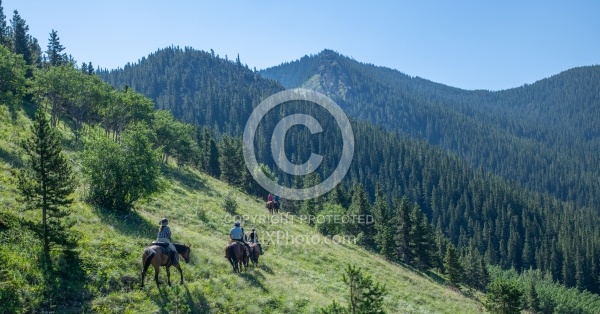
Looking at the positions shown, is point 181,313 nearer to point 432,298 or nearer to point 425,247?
point 432,298

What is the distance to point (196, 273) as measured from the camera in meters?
20.2

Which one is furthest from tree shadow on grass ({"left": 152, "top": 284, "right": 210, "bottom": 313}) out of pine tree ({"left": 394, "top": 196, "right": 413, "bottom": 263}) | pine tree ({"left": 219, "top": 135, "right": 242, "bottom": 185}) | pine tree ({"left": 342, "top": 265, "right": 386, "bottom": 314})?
pine tree ({"left": 219, "top": 135, "right": 242, "bottom": 185})

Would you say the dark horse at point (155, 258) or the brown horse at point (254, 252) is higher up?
the dark horse at point (155, 258)

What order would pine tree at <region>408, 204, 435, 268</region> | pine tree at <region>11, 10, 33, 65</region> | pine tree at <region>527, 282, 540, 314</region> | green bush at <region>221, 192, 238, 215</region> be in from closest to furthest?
1. green bush at <region>221, 192, 238, 215</region>
2. pine tree at <region>408, 204, 435, 268</region>
3. pine tree at <region>527, 282, 540, 314</region>
4. pine tree at <region>11, 10, 33, 65</region>

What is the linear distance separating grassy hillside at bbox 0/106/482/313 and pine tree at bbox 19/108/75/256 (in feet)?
2.67

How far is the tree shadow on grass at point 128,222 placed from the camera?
23344 mm

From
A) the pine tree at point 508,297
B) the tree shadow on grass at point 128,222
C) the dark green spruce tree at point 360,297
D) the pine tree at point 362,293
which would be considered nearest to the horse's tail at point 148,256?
the tree shadow on grass at point 128,222

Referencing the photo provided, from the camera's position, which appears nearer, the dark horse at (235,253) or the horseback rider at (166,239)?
the horseback rider at (166,239)

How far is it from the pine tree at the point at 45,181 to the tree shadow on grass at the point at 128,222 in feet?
20.7

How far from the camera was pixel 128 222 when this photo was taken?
25688mm

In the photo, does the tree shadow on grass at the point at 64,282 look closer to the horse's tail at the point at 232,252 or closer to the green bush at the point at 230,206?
the horse's tail at the point at 232,252

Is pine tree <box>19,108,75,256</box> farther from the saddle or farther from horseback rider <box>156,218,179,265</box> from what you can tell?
horseback rider <box>156,218,179,265</box>

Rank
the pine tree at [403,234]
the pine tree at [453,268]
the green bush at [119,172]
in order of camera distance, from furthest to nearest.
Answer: the pine tree at [403,234], the pine tree at [453,268], the green bush at [119,172]

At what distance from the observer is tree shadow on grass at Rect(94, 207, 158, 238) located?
2334 centimetres
